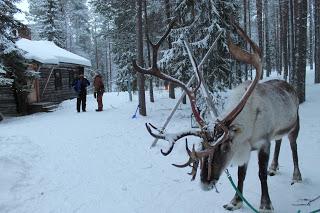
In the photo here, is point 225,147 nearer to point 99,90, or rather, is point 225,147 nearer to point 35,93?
point 99,90

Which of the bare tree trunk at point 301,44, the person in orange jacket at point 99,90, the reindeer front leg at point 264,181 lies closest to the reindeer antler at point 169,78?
the reindeer front leg at point 264,181

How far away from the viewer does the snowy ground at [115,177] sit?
530cm

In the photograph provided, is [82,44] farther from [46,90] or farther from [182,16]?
[182,16]

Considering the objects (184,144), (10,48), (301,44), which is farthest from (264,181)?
(10,48)

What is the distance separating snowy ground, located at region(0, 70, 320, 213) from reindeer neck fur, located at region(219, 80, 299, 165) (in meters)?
0.93

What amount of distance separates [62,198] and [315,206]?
3630mm

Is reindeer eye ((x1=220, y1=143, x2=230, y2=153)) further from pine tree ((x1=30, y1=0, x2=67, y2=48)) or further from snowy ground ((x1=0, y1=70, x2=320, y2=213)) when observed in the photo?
pine tree ((x1=30, y1=0, x2=67, y2=48))

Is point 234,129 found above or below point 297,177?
above

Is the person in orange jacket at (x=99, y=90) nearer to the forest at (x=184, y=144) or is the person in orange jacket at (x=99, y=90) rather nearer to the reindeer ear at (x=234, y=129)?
the forest at (x=184, y=144)

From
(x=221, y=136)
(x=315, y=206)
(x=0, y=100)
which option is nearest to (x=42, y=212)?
(x=221, y=136)

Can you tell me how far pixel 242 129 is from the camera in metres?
4.37

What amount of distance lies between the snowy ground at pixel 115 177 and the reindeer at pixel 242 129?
81 cm

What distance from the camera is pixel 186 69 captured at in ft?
45.8

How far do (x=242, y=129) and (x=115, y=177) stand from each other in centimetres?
310
